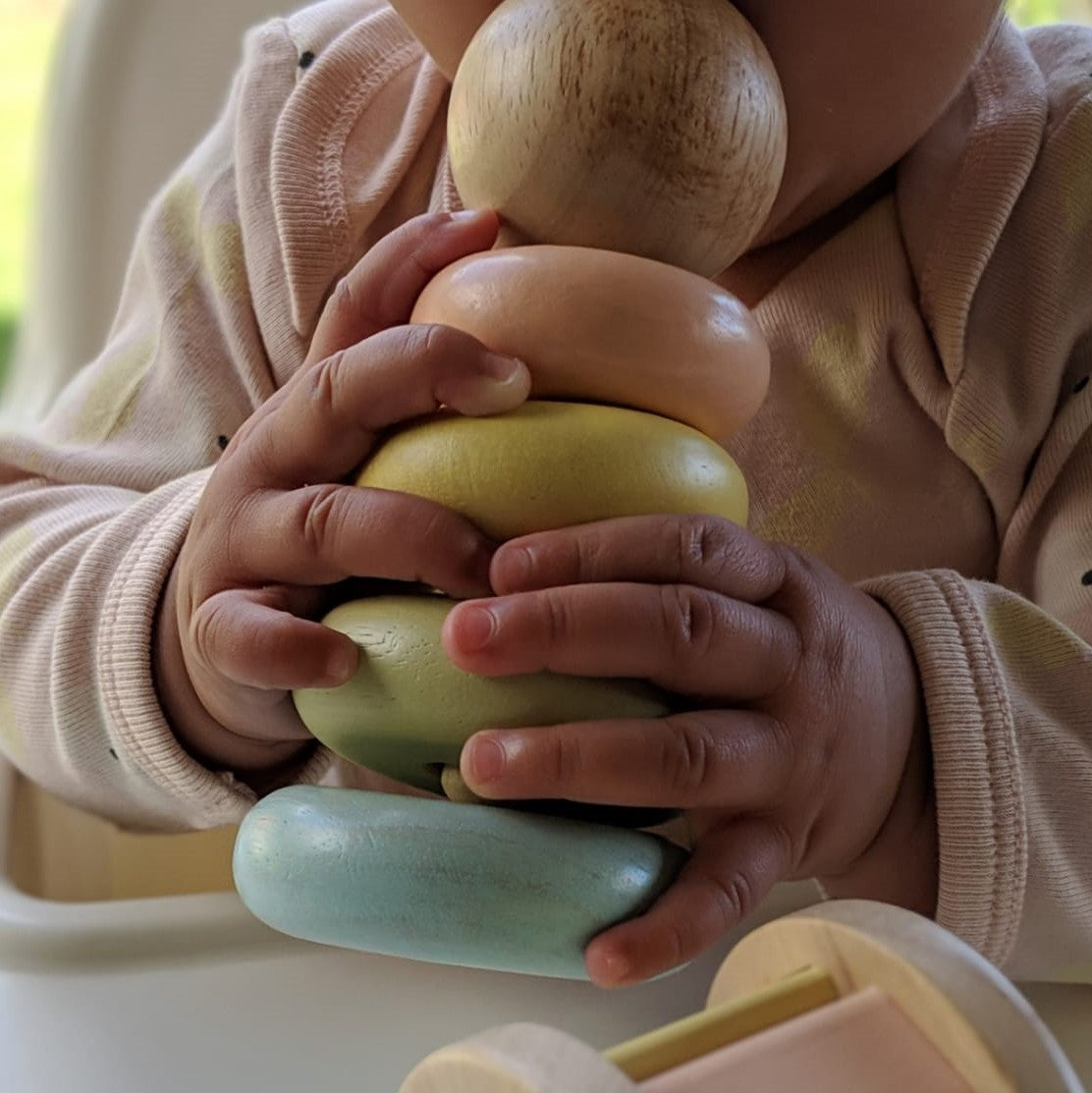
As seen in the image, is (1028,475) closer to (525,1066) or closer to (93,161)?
(525,1066)

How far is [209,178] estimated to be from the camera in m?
0.67

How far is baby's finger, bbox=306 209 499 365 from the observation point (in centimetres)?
32

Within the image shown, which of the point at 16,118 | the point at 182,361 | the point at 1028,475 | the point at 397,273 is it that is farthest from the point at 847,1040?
the point at 16,118

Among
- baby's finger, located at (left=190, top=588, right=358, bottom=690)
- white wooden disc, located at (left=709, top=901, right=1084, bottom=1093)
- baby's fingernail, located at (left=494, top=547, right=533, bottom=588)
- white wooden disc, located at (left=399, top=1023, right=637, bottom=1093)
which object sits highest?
baby's fingernail, located at (left=494, top=547, right=533, bottom=588)

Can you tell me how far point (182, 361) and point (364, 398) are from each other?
340 mm

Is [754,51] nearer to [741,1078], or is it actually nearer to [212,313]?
[741,1078]

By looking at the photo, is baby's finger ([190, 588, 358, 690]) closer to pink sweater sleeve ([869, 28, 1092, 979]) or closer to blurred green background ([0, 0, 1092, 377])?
pink sweater sleeve ([869, 28, 1092, 979])

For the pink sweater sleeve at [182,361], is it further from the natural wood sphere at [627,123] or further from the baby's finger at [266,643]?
the natural wood sphere at [627,123]

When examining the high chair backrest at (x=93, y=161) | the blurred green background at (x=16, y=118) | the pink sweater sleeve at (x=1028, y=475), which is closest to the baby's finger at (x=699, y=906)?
the pink sweater sleeve at (x=1028, y=475)

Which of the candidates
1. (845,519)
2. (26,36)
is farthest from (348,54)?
(26,36)

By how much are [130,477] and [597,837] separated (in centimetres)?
41

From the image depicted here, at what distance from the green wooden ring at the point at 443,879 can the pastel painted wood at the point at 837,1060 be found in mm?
37

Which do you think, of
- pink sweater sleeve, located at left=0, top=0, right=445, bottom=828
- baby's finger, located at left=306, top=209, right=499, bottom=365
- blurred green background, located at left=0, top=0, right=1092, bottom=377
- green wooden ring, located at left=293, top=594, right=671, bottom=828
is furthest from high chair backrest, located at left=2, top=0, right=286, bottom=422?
blurred green background, located at left=0, top=0, right=1092, bottom=377

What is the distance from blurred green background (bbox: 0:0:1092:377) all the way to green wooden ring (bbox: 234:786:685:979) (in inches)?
61.8
